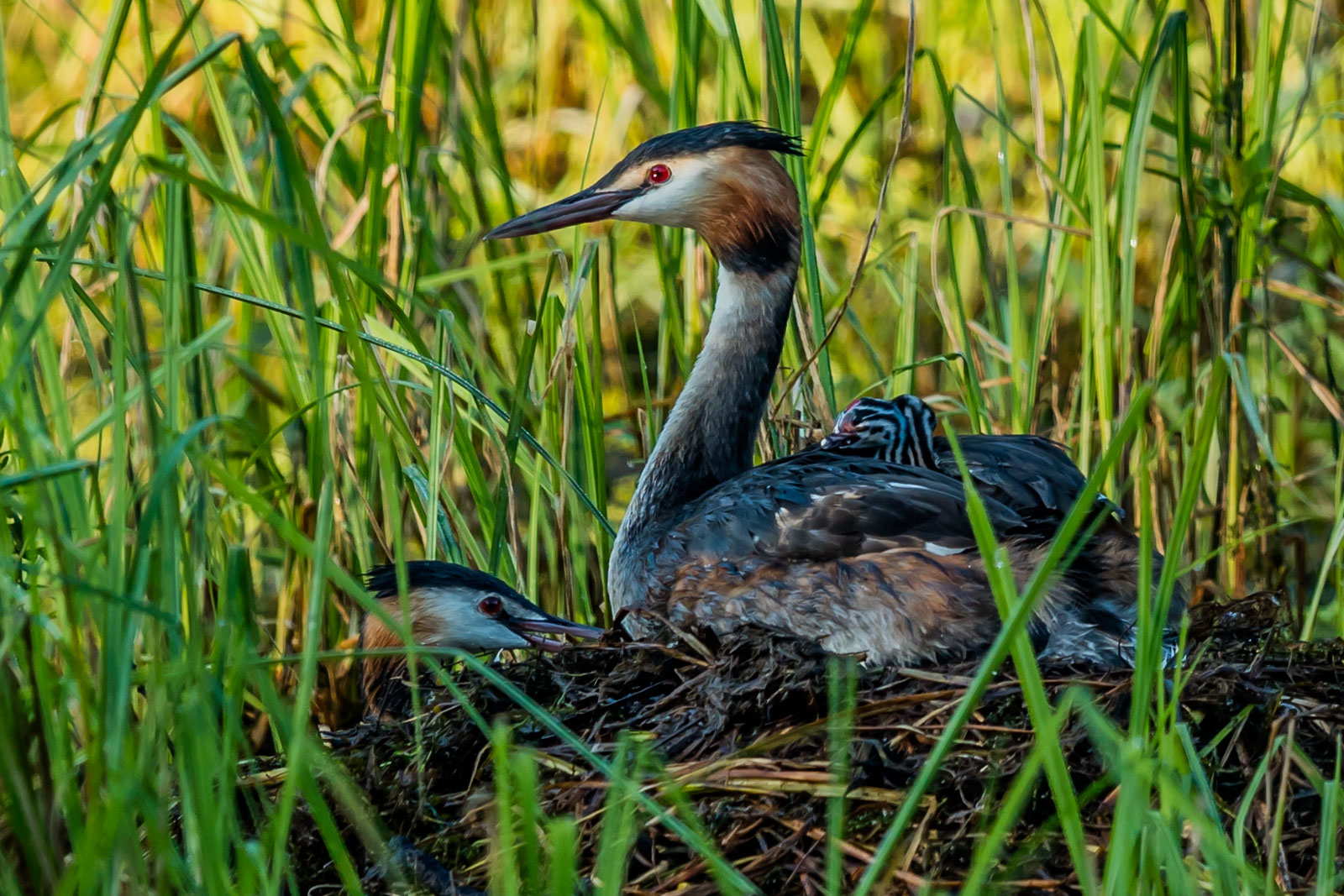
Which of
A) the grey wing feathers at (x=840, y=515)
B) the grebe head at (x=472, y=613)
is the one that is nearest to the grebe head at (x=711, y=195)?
the grey wing feathers at (x=840, y=515)

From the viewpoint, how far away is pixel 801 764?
7.92ft

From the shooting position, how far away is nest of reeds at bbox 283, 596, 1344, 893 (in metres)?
2.25

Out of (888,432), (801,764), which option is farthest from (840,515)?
(801,764)

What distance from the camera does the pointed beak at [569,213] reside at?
3584 mm

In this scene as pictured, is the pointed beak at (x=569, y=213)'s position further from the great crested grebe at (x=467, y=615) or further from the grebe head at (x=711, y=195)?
the great crested grebe at (x=467, y=615)

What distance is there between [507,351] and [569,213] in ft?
4.02

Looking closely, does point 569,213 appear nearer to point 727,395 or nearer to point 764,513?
point 727,395

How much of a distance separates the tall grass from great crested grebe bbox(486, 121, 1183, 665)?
0.14 metres

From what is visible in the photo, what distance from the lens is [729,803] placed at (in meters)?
2.38

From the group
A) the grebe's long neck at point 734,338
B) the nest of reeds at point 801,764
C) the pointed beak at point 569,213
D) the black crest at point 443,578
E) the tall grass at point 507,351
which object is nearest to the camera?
the tall grass at point 507,351

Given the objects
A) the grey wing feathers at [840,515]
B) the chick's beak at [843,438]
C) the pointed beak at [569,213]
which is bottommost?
the grey wing feathers at [840,515]

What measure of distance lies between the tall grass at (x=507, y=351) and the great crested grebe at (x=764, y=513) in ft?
0.46

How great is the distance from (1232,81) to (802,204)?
3.74 ft

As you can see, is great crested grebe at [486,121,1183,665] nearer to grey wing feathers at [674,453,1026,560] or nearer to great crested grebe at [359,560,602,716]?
grey wing feathers at [674,453,1026,560]
